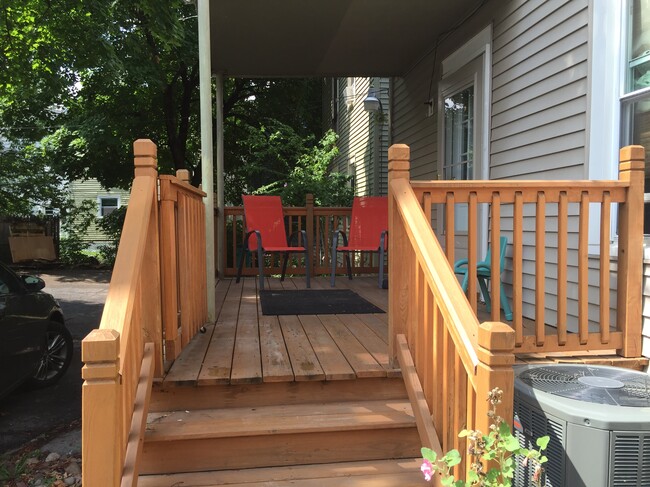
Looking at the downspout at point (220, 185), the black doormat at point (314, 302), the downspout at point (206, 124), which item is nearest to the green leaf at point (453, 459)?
the downspout at point (206, 124)

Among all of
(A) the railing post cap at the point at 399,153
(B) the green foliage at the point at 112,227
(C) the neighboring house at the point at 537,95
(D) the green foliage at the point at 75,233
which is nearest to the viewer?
(A) the railing post cap at the point at 399,153

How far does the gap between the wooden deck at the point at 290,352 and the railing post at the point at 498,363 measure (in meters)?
0.93

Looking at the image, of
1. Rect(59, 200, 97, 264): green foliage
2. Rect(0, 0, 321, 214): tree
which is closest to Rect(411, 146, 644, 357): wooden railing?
Rect(0, 0, 321, 214): tree

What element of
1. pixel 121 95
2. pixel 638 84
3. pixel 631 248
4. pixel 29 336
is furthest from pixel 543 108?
pixel 121 95

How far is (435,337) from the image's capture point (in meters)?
1.99

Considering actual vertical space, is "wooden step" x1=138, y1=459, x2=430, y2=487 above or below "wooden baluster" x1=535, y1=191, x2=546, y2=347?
below

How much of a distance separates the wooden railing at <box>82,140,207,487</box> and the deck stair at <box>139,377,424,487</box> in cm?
22

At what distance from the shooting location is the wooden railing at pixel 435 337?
1.49 meters

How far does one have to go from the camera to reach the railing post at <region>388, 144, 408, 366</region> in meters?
2.40

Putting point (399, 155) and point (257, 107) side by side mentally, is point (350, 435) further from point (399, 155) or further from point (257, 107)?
point (257, 107)

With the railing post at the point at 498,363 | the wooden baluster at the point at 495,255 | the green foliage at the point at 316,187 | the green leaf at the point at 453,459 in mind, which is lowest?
the green leaf at the point at 453,459

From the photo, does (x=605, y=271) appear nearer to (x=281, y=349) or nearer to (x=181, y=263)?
(x=281, y=349)

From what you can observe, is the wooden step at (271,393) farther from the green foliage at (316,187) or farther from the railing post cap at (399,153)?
the green foliage at (316,187)

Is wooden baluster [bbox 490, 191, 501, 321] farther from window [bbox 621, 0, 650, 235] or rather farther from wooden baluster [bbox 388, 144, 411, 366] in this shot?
window [bbox 621, 0, 650, 235]
